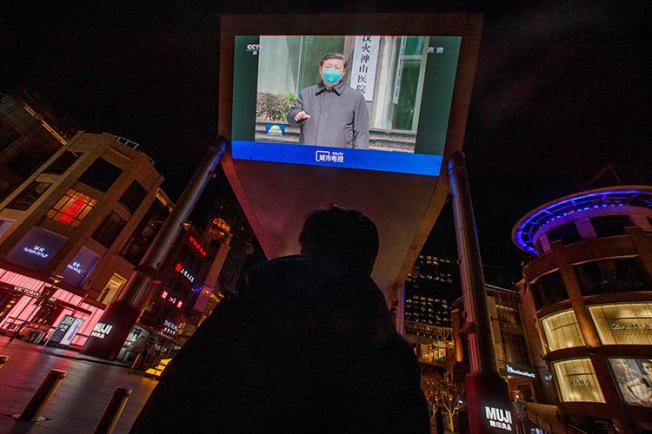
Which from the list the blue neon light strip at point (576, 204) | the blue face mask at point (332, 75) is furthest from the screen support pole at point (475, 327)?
the blue neon light strip at point (576, 204)

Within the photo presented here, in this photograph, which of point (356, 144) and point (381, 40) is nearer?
point (381, 40)

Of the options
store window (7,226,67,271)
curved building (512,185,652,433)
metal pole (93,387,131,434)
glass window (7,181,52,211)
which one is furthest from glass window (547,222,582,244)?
glass window (7,181,52,211)

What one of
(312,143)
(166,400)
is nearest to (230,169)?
(312,143)

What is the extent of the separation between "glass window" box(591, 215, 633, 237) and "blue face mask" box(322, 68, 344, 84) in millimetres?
22278

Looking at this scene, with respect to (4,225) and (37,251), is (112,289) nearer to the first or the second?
(37,251)

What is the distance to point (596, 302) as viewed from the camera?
49.8 ft

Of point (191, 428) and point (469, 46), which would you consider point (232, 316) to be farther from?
point (469, 46)

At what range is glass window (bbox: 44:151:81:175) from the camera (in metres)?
17.2

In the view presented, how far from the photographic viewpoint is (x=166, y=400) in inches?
35.1

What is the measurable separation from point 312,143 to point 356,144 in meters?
1.01

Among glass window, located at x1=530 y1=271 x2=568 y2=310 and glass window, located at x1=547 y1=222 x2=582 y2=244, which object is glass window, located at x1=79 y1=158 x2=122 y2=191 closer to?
glass window, located at x1=530 y1=271 x2=568 y2=310

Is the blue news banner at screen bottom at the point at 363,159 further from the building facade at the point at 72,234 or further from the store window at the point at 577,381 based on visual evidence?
the store window at the point at 577,381

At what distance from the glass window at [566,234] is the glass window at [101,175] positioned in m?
33.6

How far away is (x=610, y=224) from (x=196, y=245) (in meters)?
36.6
